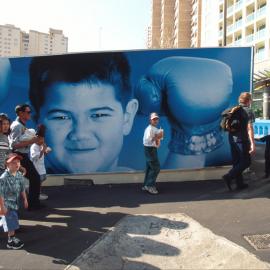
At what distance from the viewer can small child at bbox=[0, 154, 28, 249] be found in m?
4.77

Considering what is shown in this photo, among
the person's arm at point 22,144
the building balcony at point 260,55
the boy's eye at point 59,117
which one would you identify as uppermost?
the building balcony at point 260,55

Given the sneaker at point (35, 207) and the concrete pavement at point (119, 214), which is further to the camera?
the sneaker at point (35, 207)

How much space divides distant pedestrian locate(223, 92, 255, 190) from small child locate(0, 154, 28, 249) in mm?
4128

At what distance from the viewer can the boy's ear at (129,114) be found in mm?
8297

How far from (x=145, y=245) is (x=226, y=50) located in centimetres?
514

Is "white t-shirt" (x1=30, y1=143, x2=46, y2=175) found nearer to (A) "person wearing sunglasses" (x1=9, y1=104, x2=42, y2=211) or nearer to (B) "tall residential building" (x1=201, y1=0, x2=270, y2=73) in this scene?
(A) "person wearing sunglasses" (x1=9, y1=104, x2=42, y2=211)

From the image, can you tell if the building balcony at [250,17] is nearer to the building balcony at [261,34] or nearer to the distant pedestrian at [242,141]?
the building balcony at [261,34]

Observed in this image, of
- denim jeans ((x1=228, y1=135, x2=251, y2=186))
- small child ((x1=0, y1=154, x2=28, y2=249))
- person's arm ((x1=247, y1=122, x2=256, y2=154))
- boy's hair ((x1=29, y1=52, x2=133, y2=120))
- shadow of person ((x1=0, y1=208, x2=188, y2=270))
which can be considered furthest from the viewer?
boy's hair ((x1=29, y1=52, x2=133, y2=120))

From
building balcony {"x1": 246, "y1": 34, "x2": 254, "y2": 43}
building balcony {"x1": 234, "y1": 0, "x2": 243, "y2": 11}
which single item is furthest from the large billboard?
building balcony {"x1": 234, "y1": 0, "x2": 243, "y2": 11}

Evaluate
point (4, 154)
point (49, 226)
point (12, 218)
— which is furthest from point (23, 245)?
point (4, 154)

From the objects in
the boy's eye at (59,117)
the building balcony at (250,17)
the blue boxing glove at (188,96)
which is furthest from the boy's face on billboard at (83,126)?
the building balcony at (250,17)

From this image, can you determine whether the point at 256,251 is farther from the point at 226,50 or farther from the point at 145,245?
the point at 226,50

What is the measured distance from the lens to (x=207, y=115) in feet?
27.5

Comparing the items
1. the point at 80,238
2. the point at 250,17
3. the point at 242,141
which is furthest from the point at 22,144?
the point at 250,17
